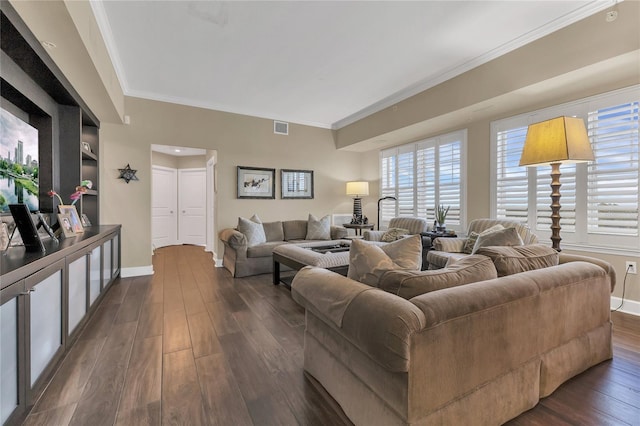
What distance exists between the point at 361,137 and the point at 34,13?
4.61 m

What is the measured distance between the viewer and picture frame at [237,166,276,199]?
5.30 metres

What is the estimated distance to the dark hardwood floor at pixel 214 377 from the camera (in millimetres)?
1520

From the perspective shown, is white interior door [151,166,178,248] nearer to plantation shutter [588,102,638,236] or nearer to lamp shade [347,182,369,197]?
lamp shade [347,182,369,197]

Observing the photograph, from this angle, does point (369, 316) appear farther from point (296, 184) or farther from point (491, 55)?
point (296, 184)

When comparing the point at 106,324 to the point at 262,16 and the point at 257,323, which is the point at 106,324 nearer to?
the point at 257,323

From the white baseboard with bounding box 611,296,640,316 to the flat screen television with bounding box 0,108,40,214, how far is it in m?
5.59

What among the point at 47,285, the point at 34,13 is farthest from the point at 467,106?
the point at 47,285

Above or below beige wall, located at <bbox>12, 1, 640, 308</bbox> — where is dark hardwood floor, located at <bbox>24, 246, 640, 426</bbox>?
below

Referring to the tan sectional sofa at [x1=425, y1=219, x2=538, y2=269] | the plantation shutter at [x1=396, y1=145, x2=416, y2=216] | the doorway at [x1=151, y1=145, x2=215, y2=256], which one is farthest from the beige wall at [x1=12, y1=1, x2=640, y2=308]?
the doorway at [x1=151, y1=145, x2=215, y2=256]

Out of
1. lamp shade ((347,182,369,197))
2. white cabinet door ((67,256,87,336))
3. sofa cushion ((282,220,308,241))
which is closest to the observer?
white cabinet door ((67,256,87,336))

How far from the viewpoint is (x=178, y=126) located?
4.79 metres

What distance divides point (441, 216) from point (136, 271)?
15.9 feet

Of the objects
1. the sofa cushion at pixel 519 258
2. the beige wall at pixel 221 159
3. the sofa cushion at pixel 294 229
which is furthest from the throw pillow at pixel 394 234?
the sofa cushion at pixel 519 258

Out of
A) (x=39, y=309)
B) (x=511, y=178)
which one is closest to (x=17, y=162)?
(x=39, y=309)
